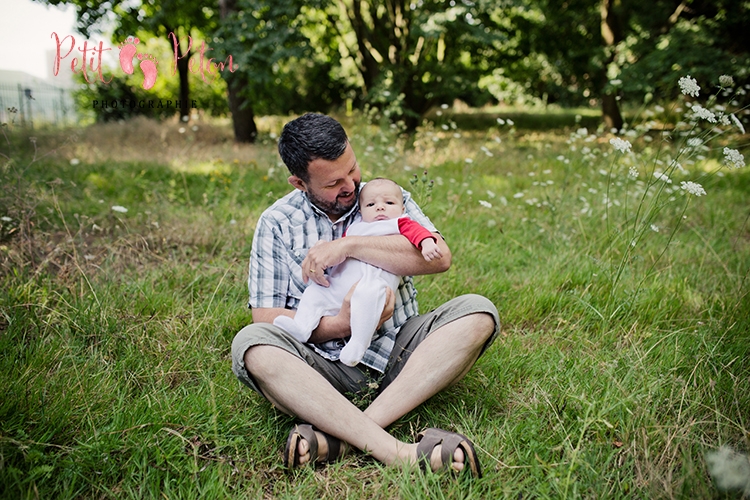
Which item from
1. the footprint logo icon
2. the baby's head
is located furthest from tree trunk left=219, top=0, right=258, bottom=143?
the baby's head

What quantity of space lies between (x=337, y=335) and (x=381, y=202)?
606 mm

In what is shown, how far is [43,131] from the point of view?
786cm

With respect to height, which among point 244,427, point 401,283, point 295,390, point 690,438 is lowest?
point 244,427

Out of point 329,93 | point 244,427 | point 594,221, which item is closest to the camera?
point 244,427

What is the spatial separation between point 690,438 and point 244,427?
1.70 metres

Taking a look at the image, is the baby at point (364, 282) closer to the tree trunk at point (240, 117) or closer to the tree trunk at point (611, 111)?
the tree trunk at point (240, 117)

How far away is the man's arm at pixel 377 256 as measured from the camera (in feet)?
6.62

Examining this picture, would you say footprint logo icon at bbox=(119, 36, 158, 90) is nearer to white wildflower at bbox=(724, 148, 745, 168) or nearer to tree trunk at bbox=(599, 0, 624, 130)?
white wildflower at bbox=(724, 148, 745, 168)

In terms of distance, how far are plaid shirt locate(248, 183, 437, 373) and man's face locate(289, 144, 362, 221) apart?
0.07 meters

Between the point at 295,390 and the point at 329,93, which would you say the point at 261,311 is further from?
the point at 329,93

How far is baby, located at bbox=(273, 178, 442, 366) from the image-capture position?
1.92 m

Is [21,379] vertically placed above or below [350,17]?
below

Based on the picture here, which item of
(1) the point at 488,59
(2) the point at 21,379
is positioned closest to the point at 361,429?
(2) the point at 21,379

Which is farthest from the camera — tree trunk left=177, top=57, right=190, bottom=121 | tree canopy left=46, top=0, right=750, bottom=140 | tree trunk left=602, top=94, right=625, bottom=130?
tree trunk left=177, top=57, right=190, bottom=121
